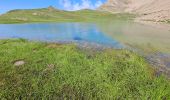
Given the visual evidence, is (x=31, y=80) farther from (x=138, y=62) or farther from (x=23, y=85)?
(x=138, y=62)

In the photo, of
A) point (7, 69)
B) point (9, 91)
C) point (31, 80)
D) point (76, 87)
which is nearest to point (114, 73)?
point (76, 87)

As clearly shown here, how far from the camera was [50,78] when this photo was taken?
18766 millimetres

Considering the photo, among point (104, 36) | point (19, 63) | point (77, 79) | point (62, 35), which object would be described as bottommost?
point (104, 36)

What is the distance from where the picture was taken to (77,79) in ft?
60.7

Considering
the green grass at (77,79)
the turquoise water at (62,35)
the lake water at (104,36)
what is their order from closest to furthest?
the green grass at (77,79)
the lake water at (104,36)
the turquoise water at (62,35)

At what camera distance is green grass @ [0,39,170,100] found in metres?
16.1

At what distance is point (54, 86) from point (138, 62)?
1085 cm

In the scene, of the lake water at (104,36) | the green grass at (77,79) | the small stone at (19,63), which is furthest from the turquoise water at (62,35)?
the small stone at (19,63)

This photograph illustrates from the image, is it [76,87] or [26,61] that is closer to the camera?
[76,87]

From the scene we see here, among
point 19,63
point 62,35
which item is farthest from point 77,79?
point 62,35

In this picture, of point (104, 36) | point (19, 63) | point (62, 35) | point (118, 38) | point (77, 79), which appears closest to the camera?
point (77, 79)

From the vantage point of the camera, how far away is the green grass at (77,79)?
16.1 m

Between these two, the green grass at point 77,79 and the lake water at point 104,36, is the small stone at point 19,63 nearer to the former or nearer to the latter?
the green grass at point 77,79

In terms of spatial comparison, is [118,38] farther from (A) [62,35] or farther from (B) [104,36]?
(A) [62,35]
